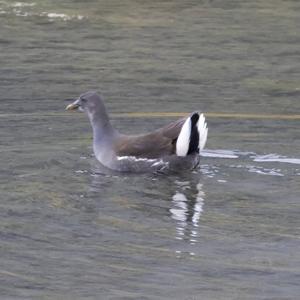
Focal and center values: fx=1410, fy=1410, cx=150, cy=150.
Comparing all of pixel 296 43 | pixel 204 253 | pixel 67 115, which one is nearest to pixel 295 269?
pixel 204 253

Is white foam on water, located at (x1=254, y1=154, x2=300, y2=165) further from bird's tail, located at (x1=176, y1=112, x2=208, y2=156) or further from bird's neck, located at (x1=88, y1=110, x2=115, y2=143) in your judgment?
bird's neck, located at (x1=88, y1=110, x2=115, y2=143)

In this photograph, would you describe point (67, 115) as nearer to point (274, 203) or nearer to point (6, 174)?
point (6, 174)

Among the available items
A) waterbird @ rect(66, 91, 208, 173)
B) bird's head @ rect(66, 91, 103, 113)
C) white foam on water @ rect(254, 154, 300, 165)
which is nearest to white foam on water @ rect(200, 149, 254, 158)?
white foam on water @ rect(254, 154, 300, 165)

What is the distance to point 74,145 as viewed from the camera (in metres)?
13.7

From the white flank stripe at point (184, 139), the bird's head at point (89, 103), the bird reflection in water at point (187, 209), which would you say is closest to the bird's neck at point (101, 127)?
the bird's head at point (89, 103)

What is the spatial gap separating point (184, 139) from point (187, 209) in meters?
1.42

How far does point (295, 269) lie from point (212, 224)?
146cm

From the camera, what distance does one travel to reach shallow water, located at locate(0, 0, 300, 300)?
30.5 ft

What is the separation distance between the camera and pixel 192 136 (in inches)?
494

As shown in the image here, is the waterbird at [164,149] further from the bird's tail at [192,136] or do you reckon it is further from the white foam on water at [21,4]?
the white foam on water at [21,4]

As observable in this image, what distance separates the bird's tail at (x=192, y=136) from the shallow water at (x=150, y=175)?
225mm

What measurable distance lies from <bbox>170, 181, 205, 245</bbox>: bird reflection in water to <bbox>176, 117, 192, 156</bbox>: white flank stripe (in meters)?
0.40

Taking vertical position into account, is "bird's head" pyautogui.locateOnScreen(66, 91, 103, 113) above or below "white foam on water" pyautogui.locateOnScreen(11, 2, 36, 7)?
below

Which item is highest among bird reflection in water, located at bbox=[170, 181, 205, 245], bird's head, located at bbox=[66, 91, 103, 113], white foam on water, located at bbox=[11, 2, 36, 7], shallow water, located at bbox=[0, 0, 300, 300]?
white foam on water, located at bbox=[11, 2, 36, 7]
